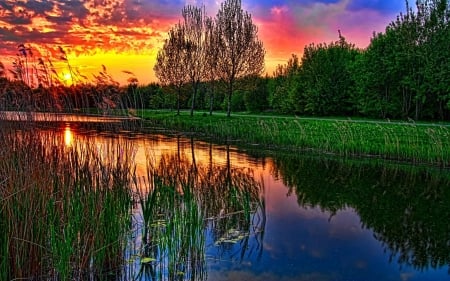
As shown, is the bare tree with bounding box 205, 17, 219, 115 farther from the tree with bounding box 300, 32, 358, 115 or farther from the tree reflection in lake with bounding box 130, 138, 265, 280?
the tree reflection in lake with bounding box 130, 138, 265, 280

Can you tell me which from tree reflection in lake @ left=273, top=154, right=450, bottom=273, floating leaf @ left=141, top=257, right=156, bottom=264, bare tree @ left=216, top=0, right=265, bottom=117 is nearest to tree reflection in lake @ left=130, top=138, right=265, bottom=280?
floating leaf @ left=141, top=257, right=156, bottom=264

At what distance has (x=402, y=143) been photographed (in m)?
20.1

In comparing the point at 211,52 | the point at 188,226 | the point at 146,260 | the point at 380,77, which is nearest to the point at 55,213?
the point at 146,260

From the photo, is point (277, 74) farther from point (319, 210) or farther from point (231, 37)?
point (319, 210)

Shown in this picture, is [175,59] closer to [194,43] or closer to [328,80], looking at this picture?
[194,43]

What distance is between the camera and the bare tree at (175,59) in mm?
48931

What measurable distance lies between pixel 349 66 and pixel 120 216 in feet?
141

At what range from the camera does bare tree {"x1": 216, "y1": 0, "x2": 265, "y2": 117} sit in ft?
136

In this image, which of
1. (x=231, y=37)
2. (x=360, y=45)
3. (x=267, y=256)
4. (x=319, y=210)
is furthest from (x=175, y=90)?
(x=267, y=256)

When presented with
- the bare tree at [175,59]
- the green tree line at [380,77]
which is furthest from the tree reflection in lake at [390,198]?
the bare tree at [175,59]

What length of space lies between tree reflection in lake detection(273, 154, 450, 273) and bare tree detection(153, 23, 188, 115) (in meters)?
32.0

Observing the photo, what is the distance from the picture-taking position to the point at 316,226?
9672mm

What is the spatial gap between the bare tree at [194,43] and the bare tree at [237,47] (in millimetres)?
5109

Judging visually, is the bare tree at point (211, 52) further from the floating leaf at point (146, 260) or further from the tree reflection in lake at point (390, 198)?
the floating leaf at point (146, 260)
